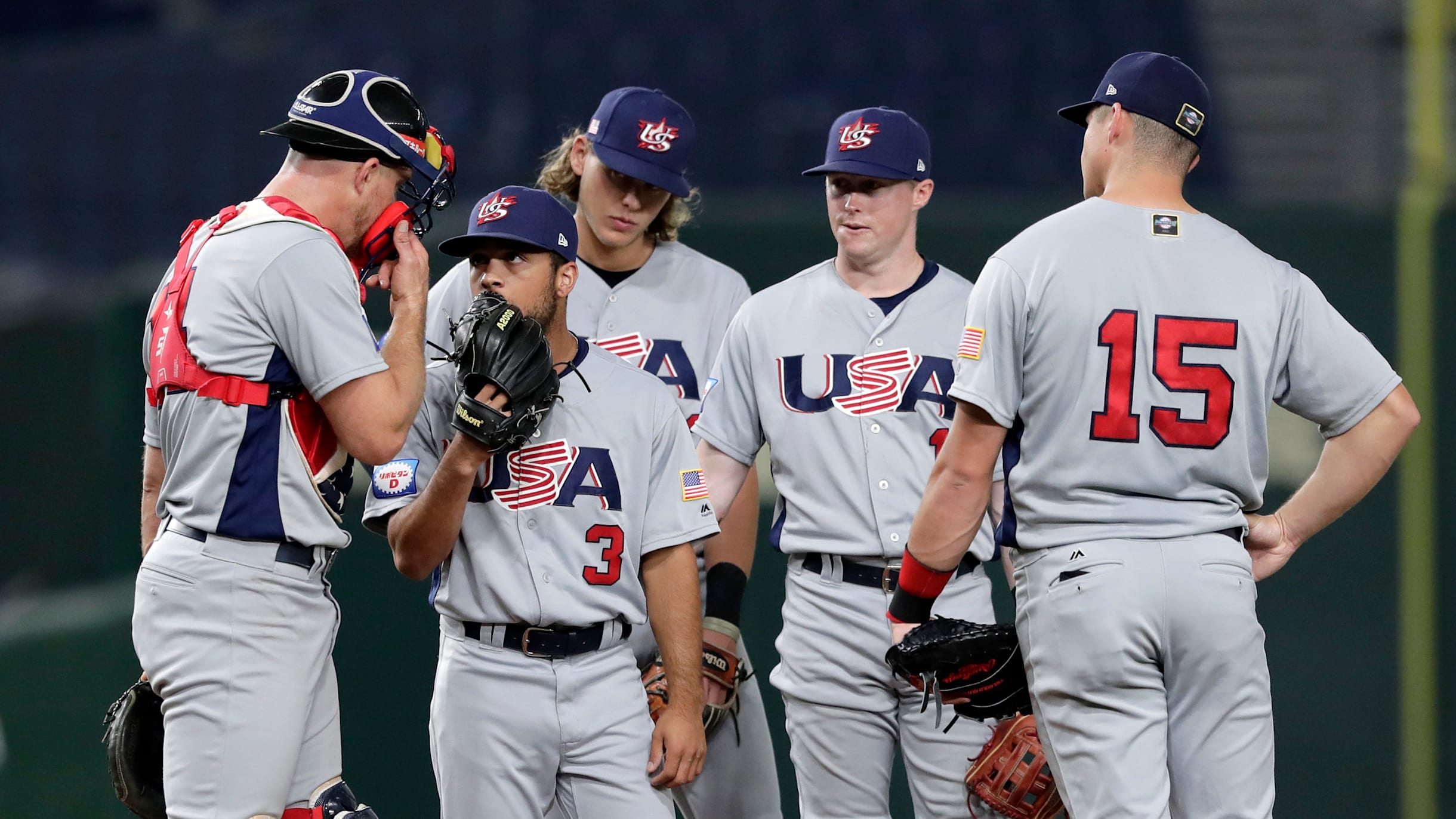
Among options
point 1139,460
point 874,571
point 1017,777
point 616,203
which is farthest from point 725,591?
point 1139,460

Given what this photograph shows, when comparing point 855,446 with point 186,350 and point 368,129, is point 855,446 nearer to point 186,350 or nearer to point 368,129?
point 368,129

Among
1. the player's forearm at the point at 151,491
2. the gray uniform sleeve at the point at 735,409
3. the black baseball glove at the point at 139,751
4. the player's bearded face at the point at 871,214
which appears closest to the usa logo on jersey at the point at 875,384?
the gray uniform sleeve at the point at 735,409

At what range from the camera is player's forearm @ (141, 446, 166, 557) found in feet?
9.43

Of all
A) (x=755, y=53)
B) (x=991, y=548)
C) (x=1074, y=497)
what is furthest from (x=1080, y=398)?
(x=755, y=53)

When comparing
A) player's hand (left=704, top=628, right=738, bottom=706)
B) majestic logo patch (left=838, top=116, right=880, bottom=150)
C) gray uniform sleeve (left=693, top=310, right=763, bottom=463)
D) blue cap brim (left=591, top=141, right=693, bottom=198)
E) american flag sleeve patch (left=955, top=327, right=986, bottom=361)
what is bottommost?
player's hand (left=704, top=628, right=738, bottom=706)

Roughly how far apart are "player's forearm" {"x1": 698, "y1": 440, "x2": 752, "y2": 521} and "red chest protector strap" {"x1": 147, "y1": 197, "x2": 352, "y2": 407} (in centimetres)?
114

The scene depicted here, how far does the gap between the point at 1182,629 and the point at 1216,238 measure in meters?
0.69

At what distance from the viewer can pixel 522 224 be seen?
9.75 ft

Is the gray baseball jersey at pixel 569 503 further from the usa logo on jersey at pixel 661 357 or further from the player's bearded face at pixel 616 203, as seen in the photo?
the player's bearded face at pixel 616 203

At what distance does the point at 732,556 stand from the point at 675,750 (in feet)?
2.42

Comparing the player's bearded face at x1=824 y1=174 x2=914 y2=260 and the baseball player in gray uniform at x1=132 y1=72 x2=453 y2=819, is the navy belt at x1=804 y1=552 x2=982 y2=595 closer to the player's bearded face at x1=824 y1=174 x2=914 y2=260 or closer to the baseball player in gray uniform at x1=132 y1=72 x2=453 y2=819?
the player's bearded face at x1=824 y1=174 x2=914 y2=260

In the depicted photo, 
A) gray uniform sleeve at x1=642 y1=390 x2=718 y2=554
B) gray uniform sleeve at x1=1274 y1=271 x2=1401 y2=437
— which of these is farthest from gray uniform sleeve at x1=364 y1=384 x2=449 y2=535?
gray uniform sleeve at x1=1274 y1=271 x2=1401 y2=437

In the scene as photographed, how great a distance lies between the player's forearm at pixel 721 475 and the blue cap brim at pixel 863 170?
678mm

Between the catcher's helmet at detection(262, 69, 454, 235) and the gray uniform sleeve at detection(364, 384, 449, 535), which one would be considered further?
the gray uniform sleeve at detection(364, 384, 449, 535)
